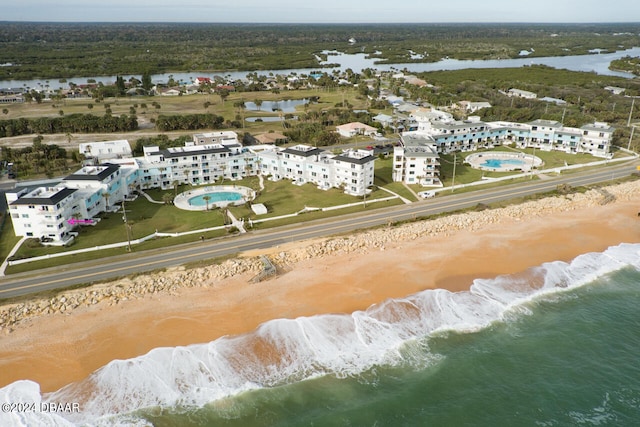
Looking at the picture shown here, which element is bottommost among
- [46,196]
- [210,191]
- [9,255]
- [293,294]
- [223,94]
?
[293,294]

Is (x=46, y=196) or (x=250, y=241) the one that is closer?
(x=250, y=241)

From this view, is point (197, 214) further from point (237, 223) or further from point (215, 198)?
point (237, 223)

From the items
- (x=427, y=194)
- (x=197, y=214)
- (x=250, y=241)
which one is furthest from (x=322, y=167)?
(x=250, y=241)

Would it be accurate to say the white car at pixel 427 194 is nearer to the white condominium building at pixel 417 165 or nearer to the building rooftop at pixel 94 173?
the white condominium building at pixel 417 165

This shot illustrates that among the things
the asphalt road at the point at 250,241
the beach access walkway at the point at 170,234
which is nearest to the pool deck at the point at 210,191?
the beach access walkway at the point at 170,234

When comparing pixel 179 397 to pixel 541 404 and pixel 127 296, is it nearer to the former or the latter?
pixel 127 296

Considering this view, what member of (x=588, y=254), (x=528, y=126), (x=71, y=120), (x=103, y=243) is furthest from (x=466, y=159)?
(x=71, y=120)
